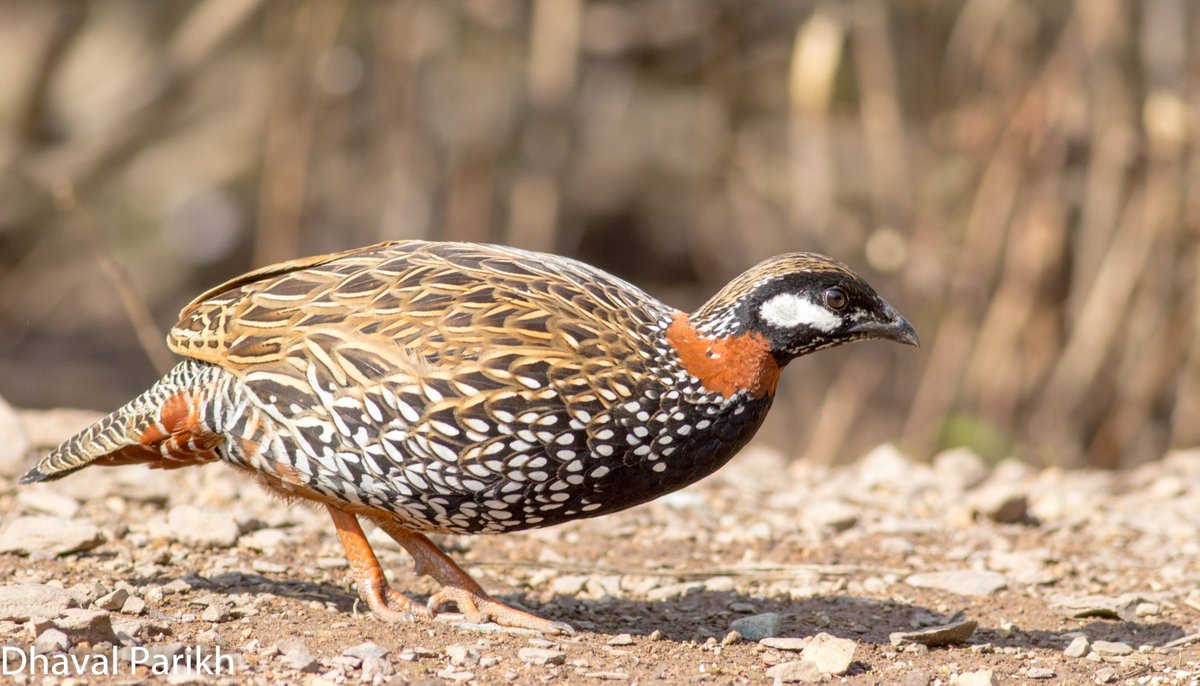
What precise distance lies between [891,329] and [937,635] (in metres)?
1.07

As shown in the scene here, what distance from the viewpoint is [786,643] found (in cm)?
470

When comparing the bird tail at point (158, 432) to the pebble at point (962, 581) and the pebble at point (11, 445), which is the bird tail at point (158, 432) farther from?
the pebble at point (962, 581)

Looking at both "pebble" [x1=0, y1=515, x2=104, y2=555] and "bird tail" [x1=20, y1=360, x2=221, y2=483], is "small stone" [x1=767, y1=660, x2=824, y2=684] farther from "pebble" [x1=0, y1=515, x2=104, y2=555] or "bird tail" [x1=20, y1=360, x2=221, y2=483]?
"pebble" [x1=0, y1=515, x2=104, y2=555]

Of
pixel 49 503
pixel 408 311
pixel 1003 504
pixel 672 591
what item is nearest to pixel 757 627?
pixel 672 591

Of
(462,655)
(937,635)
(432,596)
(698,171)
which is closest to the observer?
(462,655)

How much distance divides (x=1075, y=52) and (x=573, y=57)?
3.51 m

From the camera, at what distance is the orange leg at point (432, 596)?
4.89m

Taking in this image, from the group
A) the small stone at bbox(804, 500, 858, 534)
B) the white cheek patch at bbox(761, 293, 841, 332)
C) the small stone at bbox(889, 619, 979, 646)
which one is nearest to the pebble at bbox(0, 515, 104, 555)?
the white cheek patch at bbox(761, 293, 841, 332)

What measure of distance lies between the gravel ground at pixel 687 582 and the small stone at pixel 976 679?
12 millimetres

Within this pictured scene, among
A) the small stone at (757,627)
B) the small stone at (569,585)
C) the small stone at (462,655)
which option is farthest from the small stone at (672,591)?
the small stone at (462,655)

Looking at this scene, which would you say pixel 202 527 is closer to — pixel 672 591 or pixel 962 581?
pixel 672 591

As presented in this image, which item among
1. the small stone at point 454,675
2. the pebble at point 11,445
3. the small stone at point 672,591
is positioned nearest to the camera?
the small stone at point 454,675

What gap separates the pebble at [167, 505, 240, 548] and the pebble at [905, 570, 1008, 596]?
2.75 metres

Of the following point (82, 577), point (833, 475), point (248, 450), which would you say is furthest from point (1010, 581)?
point (82, 577)
